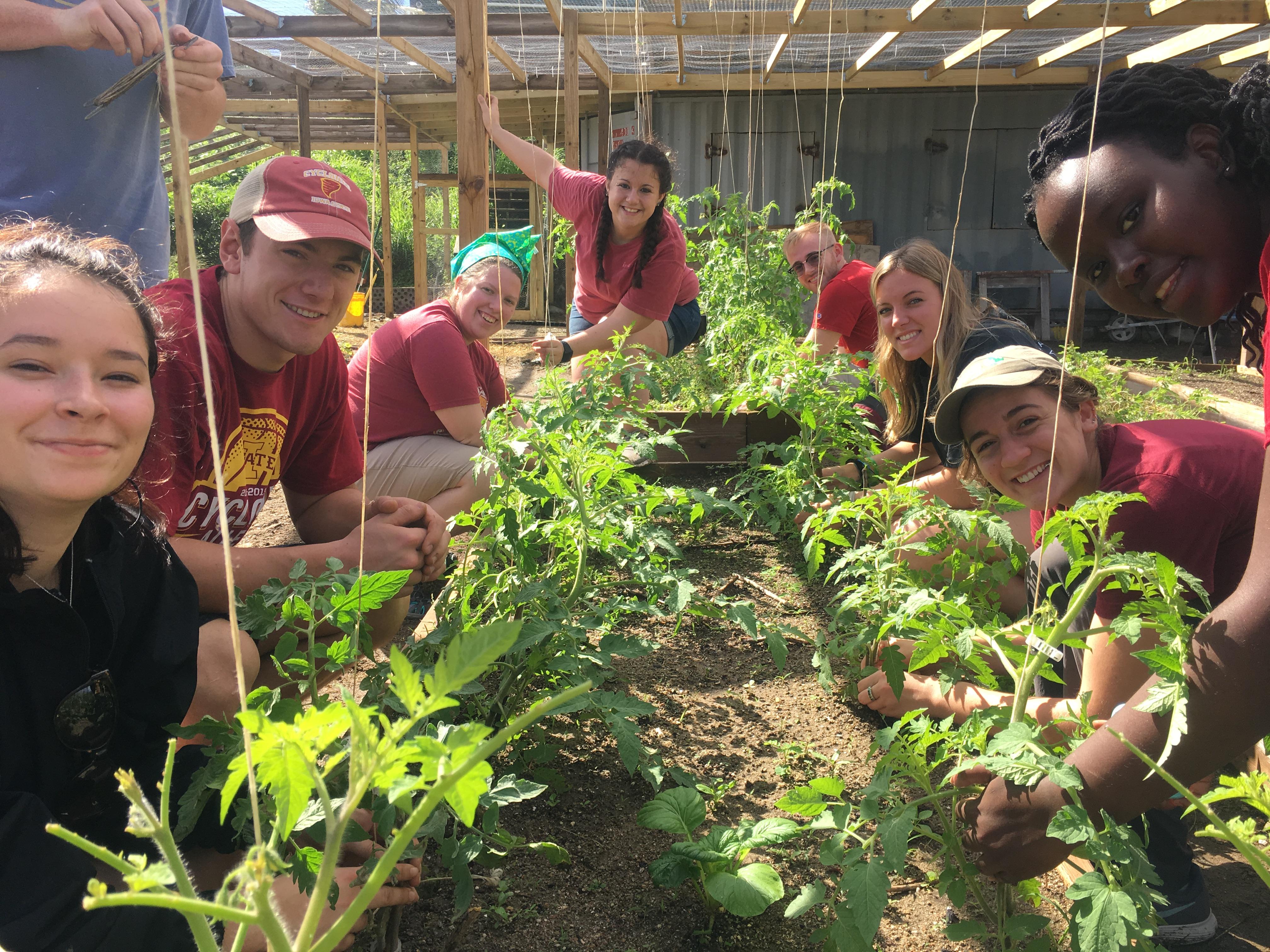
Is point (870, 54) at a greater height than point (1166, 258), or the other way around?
point (870, 54)

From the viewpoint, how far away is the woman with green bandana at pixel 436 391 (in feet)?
9.98

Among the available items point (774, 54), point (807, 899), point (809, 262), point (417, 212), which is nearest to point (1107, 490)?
point (807, 899)

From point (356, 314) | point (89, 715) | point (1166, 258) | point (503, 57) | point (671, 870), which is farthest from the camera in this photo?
point (356, 314)

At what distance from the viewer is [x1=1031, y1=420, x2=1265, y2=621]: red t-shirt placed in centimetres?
154

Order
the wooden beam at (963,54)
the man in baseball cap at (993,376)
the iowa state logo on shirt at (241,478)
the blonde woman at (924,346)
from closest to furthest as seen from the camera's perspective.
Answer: the man in baseball cap at (993,376) → the iowa state logo on shirt at (241,478) → the blonde woman at (924,346) → the wooden beam at (963,54)

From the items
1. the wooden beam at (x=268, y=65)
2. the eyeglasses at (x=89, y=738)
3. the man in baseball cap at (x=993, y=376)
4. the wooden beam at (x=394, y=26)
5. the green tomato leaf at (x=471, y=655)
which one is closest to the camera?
the green tomato leaf at (x=471, y=655)

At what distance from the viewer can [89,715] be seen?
1.23 meters

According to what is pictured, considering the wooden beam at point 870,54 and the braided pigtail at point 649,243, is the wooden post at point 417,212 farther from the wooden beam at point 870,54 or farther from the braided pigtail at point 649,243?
the braided pigtail at point 649,243

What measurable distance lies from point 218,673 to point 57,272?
0.74m

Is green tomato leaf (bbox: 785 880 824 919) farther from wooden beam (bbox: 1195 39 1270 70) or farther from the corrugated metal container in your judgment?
the corrugated metal container

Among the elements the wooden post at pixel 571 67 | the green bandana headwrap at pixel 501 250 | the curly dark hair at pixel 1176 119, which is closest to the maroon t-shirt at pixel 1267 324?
the curly dark hair at pixel 1176 119

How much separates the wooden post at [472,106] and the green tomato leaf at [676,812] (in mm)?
2557

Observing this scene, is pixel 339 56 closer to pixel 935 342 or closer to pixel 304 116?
pixel 304 116

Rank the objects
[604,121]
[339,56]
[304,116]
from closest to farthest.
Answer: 1. [339,56]
2. [604,121]
3. [304,116]
